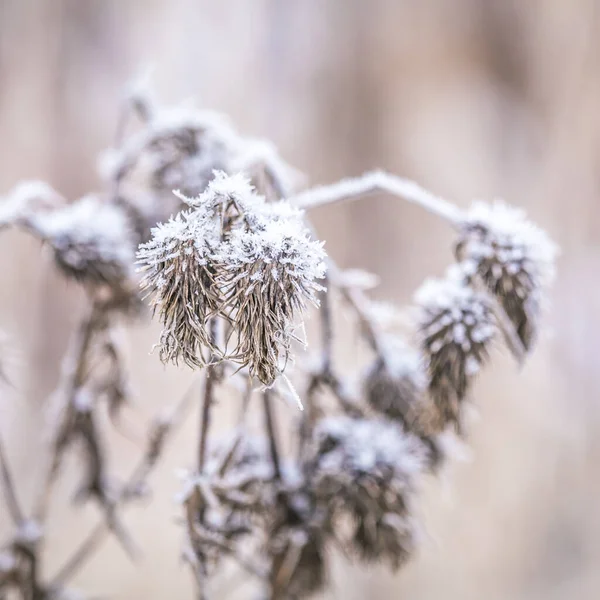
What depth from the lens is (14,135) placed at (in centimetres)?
124

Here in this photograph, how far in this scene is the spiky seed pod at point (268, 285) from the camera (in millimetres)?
262

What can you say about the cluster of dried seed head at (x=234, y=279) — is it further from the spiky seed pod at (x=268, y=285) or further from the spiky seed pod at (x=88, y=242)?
the spiky seed pod at (x=88, y=242)

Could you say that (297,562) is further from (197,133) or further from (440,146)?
(440,146)

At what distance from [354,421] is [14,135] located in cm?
108

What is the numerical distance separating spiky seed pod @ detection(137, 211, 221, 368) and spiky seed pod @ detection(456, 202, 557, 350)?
0.18 m

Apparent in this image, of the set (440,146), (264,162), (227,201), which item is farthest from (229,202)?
(440,146)

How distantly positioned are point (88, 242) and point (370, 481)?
236mm

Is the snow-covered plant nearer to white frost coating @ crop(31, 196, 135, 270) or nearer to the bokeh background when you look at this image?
white frost coating @ crop(31, 196, 135, 270)

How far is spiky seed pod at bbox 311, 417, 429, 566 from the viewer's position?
40 centimetres

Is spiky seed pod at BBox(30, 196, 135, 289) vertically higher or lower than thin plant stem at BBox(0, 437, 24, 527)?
higher

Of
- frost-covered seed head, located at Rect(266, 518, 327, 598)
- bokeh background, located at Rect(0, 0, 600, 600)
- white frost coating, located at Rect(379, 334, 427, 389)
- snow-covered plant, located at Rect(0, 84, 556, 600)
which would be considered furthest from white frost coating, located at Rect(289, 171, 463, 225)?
bokeh background, located at Rect(0, 0, 600, 600)

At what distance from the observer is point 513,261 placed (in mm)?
368

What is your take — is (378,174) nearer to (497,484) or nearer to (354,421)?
(354,421)

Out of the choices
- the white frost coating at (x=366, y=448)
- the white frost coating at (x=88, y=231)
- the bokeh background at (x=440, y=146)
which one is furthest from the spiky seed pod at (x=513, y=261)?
the bokeh background at (x=440, y=146)
